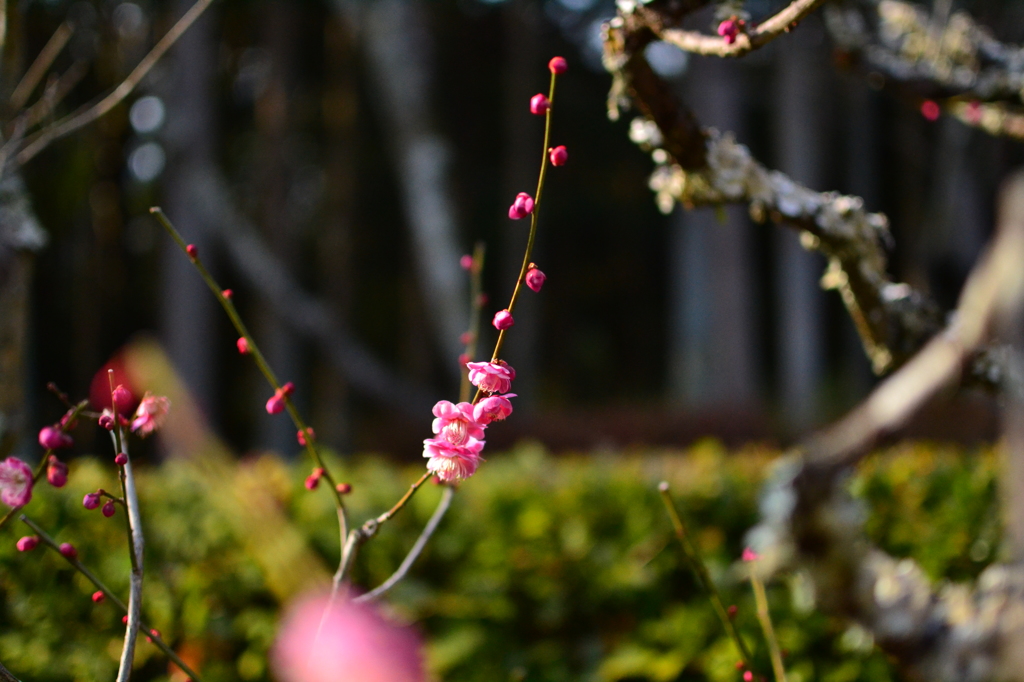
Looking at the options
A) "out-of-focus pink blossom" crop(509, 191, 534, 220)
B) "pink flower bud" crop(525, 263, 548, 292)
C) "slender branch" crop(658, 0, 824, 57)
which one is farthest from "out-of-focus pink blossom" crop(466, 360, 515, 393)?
"slender branch" crop(658, 0, 824, 57)

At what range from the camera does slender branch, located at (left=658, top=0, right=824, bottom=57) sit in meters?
1.47

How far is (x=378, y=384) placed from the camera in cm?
907

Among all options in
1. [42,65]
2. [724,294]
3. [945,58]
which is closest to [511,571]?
[42,65]

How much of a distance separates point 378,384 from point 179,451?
139 inches

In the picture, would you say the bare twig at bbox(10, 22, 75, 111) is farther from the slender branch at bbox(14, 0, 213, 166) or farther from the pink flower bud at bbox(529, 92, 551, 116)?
the pink flower bud at bbox(529, 92, 551, 116)

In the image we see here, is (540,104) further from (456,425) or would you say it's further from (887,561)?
(887,561)

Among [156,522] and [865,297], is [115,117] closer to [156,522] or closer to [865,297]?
[156,522]

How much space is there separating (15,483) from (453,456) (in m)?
0.70

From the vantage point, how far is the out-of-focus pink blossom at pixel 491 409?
1.15 m

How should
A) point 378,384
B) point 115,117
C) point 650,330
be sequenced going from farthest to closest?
point 650,330, point 115,117, point 378,384

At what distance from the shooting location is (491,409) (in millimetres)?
1167

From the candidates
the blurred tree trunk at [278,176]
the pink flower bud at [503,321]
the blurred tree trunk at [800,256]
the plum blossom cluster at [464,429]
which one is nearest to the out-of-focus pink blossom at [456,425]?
the plum blossom cluster at [464,429]

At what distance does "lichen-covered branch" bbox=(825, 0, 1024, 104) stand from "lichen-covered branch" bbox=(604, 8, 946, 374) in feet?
2.66

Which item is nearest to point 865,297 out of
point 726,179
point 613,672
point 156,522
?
point 726,179
